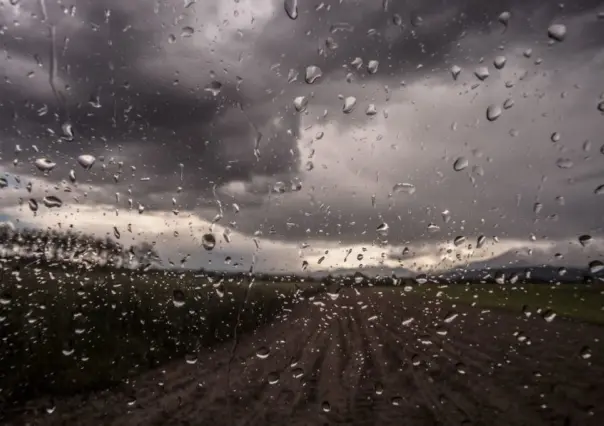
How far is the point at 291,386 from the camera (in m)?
5.20

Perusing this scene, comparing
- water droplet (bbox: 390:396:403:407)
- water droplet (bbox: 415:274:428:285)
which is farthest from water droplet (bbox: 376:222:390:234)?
water droplet (bbox: 390:396:403:407)

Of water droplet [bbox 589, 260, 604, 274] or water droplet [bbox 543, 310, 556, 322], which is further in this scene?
water droplet [bbox 543, 310, 556, 322]

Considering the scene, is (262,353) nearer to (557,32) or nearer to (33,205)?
(33,205)

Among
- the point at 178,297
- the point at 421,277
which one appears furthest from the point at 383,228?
the point at 178,297

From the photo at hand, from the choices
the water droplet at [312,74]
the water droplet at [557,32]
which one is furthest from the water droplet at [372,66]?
the water droplet at [557,32]

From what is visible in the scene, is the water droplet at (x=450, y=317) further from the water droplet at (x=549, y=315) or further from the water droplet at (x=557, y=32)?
the water droplet at (x=557, y=32)

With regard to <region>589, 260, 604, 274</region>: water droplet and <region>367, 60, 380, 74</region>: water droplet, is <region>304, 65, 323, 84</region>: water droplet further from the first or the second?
<region>589, 260, 604, 274</region>: water droplet

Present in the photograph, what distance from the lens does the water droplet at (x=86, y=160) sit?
4.03 meters

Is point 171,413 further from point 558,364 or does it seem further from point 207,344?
point 558,364

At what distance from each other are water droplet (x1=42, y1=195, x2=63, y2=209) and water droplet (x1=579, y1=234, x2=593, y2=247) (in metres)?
3.25

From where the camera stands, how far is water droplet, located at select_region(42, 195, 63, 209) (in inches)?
160

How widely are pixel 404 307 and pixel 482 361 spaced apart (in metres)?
0.69

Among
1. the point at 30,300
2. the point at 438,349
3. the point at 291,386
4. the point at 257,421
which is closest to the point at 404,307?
the point at 438,349

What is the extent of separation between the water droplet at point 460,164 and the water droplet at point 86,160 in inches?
94.0
